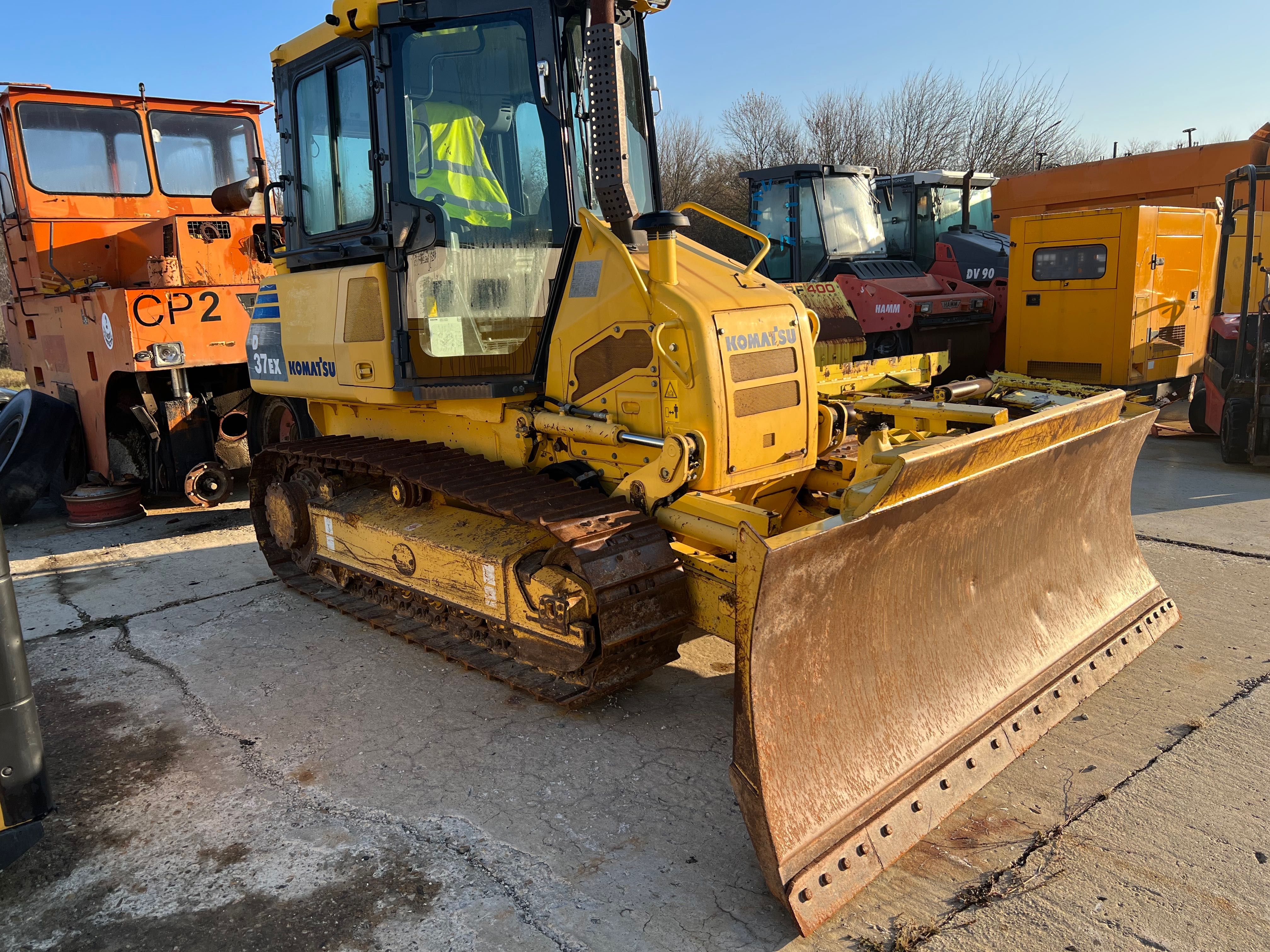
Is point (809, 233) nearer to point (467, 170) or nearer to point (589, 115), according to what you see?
point (589, 115)

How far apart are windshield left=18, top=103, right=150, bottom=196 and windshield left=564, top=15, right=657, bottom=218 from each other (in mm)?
6003

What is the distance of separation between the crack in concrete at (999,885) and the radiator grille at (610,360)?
2.19 meters

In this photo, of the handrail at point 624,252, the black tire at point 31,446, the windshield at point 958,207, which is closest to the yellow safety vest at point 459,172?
the handrail at point 624,252

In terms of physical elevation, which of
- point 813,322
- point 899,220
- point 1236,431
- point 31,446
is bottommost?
point 1236,431

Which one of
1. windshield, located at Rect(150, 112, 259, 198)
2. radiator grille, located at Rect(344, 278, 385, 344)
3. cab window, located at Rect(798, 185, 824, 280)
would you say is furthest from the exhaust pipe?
cab window, located at Rect(798, 185, 824, 280)

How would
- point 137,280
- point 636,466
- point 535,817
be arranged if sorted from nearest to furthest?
point 535,817 → point 636,466 → point 137,280

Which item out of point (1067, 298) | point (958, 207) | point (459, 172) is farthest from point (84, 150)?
point (958, 207)

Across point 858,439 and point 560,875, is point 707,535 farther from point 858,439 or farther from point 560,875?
point 858,439

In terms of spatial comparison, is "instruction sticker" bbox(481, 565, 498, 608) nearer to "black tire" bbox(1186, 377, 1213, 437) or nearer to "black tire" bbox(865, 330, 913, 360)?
"black tire" bbox(865, 330, 913, 360)

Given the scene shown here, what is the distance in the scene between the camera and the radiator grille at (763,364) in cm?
374

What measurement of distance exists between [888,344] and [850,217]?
2334 millimetres

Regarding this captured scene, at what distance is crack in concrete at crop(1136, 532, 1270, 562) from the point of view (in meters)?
5.55

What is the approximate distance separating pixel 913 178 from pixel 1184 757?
12426mm

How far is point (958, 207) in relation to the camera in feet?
50.5
